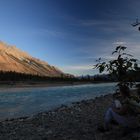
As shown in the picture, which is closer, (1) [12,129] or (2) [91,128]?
(2) [91,128]

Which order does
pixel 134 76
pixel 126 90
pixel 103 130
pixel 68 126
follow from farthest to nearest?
1. pixel 68 126
2. pixel 103 130
3. pixel 126 90
4. pixel 134 76

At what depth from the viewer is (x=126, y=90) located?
1016 centimetres

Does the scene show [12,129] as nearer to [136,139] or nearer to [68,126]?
[68,126]

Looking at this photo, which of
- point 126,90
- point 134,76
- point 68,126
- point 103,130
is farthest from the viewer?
point 68,126

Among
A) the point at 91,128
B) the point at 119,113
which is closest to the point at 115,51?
the point at 119,113

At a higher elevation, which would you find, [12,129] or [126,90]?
[126,90]

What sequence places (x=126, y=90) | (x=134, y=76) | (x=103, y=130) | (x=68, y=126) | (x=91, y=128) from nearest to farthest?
1. (x=134, y=76)
2. (x=126, y=90)
3. (x=103, y=130)
4. (x=91, y=128)
5. (x=68, y=126)

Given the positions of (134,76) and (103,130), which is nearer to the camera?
(134,76)

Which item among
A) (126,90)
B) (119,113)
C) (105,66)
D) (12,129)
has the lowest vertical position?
(12,129)

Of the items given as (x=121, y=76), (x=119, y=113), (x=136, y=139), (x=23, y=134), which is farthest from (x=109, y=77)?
(x=23, y=134)

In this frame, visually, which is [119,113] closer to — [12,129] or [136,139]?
[136,139]

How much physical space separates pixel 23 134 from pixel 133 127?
4655 millimetres

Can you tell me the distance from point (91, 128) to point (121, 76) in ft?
13.1

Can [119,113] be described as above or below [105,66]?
below
